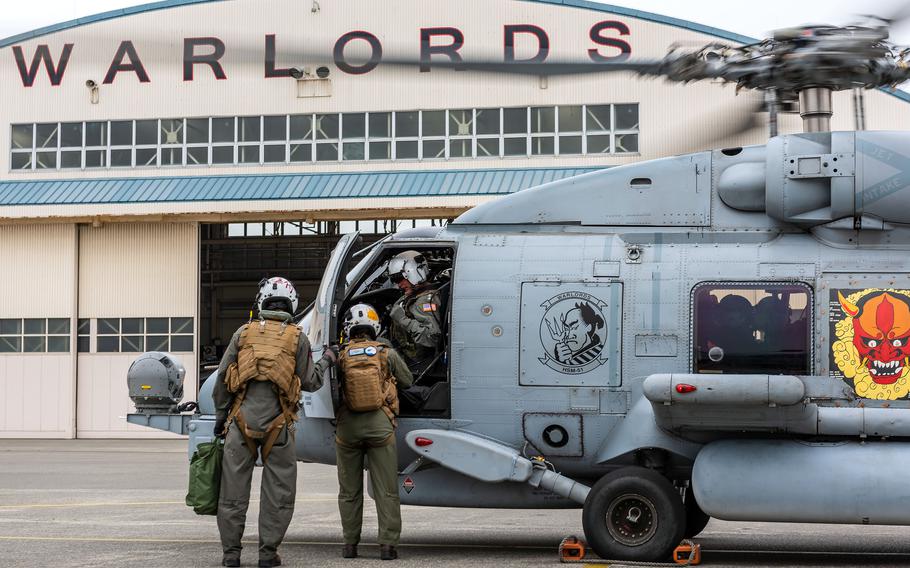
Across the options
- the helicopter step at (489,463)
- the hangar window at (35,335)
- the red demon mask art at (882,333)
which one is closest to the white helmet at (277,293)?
the helicopter step at (489,463)

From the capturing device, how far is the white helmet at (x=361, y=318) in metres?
9.62

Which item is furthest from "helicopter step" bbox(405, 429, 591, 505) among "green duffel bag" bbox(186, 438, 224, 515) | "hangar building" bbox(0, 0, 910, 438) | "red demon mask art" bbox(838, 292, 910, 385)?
"hangar building" bbox(0, 0, 910, 438)

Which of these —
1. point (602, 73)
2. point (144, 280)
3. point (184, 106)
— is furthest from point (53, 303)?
point (602, 73)

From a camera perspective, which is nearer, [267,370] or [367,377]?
[267,370]

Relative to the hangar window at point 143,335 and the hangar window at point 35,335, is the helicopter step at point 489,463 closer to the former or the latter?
the hangar window at point 143,335

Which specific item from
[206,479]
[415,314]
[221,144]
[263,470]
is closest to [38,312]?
[221,144]

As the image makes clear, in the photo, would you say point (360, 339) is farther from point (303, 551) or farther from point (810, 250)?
point (810, 250)

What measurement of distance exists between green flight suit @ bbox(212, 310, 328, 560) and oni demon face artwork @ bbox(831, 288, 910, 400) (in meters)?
4.05

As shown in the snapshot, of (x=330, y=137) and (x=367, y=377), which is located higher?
(x=330, y=137)

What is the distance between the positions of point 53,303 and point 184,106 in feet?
21.4

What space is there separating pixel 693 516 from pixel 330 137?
23023 millimetres

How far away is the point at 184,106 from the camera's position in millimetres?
32656

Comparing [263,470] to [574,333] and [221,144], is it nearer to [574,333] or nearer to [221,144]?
[574,333]

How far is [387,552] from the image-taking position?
917cm
